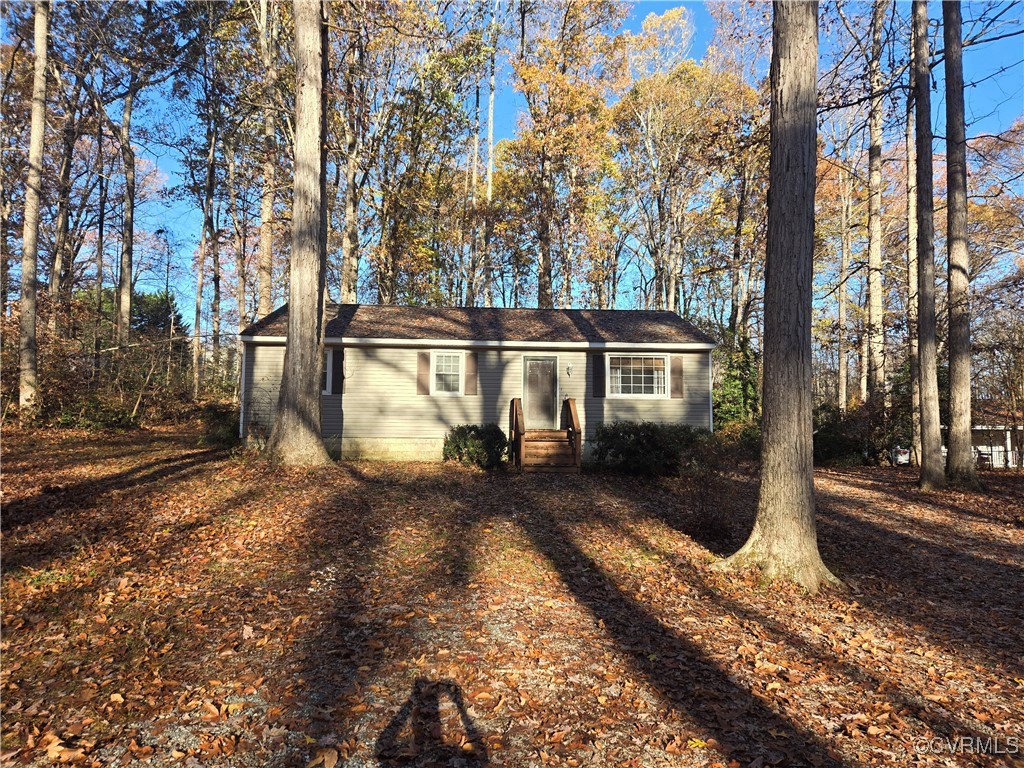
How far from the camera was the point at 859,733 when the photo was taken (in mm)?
2895

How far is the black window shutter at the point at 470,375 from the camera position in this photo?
13180mm

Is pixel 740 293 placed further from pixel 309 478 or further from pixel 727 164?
pixel 309 478

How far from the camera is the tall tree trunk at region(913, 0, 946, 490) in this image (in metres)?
10.4

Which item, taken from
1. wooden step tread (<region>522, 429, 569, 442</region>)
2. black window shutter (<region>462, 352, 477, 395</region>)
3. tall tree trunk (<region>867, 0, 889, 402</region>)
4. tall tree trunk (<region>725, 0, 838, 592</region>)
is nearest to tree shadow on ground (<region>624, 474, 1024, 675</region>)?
tall tree trunk (<region>725, 0, 838, 592</region>)

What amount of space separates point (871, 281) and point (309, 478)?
53.5 feet

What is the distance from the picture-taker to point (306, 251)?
9.95 m

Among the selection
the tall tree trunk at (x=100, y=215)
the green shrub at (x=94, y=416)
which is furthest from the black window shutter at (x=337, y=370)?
the tall tree trunk at (x=100, y=215)

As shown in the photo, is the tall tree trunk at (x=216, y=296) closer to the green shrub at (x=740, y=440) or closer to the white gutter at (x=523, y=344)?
the white gutter at (x=523, y=344)

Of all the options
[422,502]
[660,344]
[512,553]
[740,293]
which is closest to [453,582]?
[512,553]

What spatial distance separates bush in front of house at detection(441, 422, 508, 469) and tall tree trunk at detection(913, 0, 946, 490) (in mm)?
8523

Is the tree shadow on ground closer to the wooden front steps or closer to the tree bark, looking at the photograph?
the tree bark

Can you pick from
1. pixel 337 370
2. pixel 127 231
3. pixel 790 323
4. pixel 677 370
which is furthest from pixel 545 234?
pixel 790 323

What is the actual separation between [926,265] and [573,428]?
800 centimetres

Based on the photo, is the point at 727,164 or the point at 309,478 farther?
the point at 309,478
